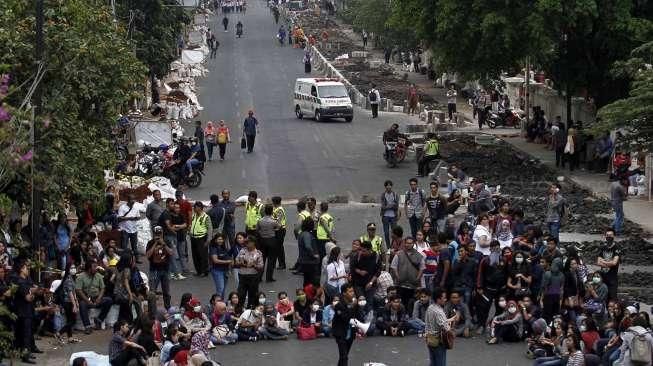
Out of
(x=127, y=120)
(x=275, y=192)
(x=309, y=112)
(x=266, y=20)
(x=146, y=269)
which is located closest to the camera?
(x=146, y=269)

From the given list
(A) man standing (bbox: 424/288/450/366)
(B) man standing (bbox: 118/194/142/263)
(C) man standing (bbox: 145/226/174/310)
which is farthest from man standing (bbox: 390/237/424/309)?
(B) man standing (bbox: 118/194/142/263)

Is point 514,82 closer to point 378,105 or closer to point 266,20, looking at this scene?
point 378,105

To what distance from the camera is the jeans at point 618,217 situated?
1243 inches

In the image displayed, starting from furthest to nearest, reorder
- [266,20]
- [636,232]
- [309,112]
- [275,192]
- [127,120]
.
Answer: [266,20] → [309,112] → [127,120] → [275,192] → [636,232]

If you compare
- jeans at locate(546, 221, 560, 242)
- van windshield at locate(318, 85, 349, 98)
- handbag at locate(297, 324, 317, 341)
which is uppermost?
jeans at locate(546, 221, 560, 242)

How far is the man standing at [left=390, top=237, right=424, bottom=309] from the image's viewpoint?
941 inches

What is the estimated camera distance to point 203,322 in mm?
22281

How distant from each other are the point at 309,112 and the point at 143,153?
17287mm

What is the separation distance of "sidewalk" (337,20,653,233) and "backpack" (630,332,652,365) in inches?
519

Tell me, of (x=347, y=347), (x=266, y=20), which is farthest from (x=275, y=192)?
(x=266, y=20)

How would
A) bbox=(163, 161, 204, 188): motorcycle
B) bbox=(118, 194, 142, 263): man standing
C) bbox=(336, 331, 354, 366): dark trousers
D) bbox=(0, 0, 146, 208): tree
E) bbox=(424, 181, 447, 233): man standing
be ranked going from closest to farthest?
bbox=(336, 331, 354, 366): dark trousers → bbox=(0, 0, 146, 208): tree → bbox=(118, 194, 142, 263): man standing → bbox=(424, 181, 447, 233): man standing → bbox=(163, 161, 204, 188): motorcycle

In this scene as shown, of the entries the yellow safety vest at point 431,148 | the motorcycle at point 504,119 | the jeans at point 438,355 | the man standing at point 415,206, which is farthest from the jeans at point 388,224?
the motorcycle at point 504,119

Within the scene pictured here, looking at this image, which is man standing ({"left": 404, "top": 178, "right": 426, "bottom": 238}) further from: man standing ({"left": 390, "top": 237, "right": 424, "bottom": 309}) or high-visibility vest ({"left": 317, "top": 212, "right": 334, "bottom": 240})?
man standing ({"left": 390, "top": 237, "right": 424, "bottom": 309})

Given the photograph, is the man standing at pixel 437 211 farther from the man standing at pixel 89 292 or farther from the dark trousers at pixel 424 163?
the dark trousers at pixel 424 163
